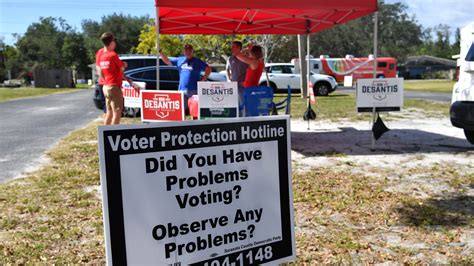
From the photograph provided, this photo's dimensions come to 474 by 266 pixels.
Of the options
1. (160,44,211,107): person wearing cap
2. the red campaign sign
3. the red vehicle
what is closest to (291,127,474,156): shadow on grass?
(160,44,211,107): person wearing cap

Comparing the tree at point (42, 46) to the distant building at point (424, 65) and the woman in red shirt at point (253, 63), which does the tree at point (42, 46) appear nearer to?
the distant building at point (424, 65)

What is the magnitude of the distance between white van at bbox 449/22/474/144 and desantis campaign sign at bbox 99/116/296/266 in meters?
5.07

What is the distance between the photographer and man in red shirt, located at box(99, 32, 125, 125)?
7.39m

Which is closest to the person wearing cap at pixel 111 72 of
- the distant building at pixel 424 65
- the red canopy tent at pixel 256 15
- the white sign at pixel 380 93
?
the red canopy tent at pixel 256 15

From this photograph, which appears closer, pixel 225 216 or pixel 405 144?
pixel 225 216

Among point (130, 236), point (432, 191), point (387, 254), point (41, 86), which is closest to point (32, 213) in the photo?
point (130, 236)

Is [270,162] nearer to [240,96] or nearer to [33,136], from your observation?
[240,96]

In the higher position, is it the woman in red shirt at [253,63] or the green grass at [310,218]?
the woman in red shirt at [253,63]

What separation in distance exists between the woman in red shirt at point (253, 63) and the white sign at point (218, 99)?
279 millimetres

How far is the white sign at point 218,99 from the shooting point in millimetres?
7715

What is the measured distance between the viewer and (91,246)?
3.52 meters

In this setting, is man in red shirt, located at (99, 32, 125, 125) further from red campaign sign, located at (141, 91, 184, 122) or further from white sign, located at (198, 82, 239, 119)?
white sign, located at (198, 82, 239, 119)

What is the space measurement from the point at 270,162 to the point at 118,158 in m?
0.76

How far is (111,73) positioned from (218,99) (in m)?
1.85
